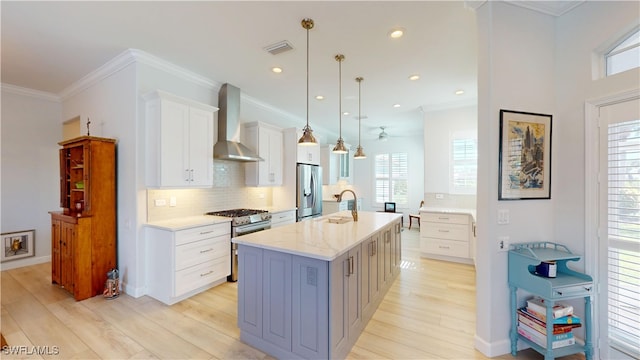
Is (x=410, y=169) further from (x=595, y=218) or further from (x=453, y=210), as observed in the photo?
(x=595, y=218)

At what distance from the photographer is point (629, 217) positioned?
1931mm

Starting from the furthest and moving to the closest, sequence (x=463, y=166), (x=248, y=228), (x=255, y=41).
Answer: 1. (x=463, y=166)
2. (x=248, y=228)
3. (x=255, y=41)

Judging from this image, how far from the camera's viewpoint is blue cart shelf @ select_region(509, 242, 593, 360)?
1.90 m

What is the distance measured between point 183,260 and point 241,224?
0.87 metres

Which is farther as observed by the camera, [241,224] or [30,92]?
[30,92]

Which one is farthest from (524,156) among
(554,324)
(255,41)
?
(255,41)

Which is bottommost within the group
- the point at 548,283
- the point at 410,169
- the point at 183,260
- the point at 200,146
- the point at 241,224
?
the point at 183,260

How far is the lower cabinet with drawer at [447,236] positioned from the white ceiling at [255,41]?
2.23m

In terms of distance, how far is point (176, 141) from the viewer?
329 centimetres

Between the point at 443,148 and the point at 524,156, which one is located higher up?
the point at 443,148

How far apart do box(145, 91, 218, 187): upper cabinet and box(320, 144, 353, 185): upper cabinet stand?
12.6 ft

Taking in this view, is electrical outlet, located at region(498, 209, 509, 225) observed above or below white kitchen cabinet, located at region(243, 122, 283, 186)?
below

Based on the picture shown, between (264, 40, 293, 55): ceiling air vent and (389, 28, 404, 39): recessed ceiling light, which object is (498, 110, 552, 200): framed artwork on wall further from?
(264, 40, 293, 55): ceiling air vent

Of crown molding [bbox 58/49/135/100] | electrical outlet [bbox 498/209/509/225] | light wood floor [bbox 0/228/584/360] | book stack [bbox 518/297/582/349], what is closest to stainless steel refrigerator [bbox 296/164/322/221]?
light wood floor [bbox 0/228/584/360]
